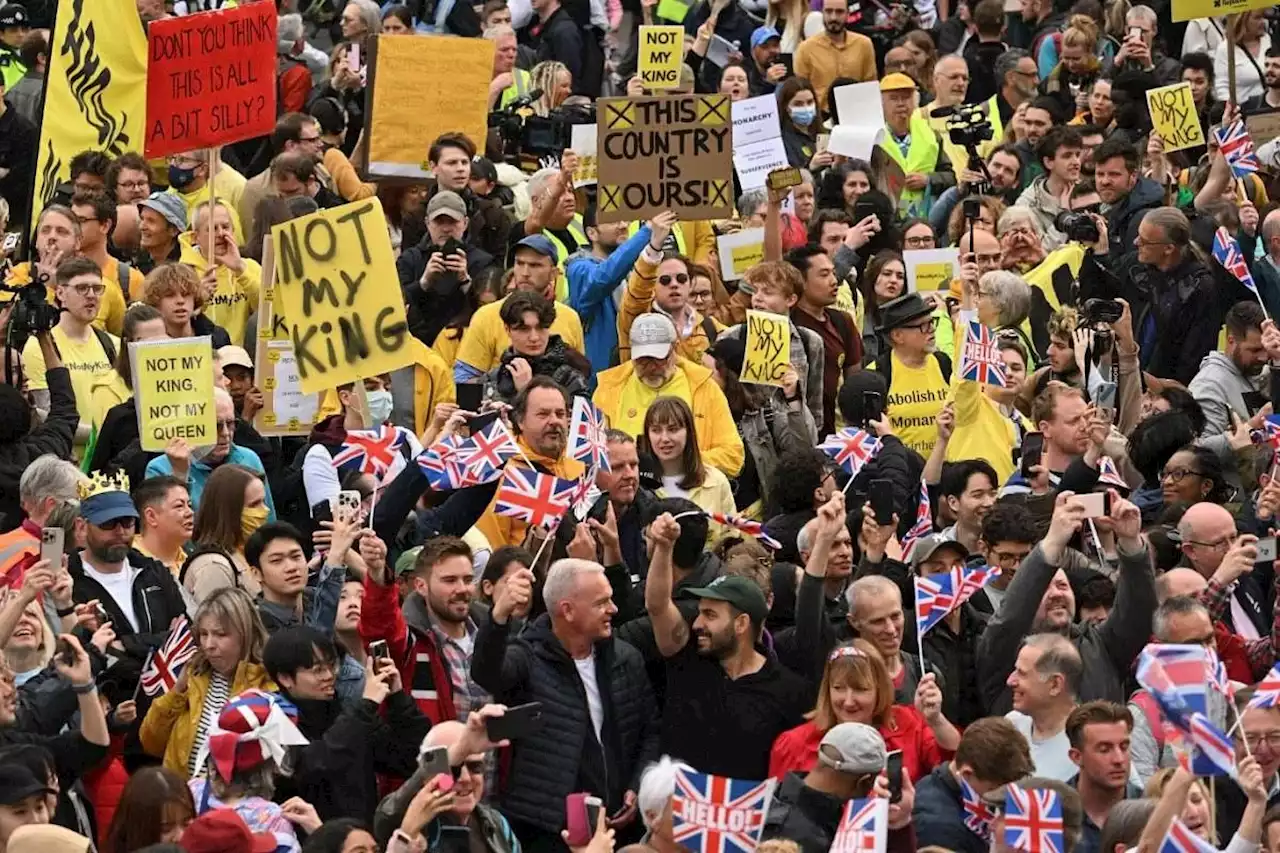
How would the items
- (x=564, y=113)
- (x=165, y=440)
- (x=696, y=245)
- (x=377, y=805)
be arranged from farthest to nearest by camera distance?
(x=564, y=113)
(x=696, y=245)
(x=165, y=440)
(x=377, y=805)

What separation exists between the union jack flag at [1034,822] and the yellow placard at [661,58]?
9.85 m

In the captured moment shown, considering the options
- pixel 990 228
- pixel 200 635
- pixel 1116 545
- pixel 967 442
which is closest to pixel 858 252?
pixel 990 228

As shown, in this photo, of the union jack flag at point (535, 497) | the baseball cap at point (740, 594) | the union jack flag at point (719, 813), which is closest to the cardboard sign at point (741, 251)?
the union jack flag at point (535, 497)

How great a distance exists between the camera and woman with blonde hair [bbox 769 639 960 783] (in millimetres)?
10734

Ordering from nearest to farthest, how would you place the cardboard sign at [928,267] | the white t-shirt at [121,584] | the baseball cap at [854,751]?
the baseball cap at [854,751] → the white t-shirt at [121,584] → the cardboard sign at [928,267]

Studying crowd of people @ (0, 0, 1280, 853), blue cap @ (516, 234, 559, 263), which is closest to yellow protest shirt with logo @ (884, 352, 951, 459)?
crowd of people @ (0, 0, 1280, 853)

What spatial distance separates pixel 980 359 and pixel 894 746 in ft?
11.7

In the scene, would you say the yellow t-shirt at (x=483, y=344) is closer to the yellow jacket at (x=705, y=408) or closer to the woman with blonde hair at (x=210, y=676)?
the yellow jacket at (x=705, y=408)

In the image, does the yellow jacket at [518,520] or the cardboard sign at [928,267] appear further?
the cardboard sign at [928,267]

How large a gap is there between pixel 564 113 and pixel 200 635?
25.6ft

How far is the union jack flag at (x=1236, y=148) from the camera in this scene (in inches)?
679

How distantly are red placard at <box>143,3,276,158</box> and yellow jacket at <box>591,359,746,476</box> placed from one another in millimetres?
2434

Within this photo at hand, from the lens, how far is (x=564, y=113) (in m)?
18.2

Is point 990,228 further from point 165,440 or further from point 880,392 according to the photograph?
point 165,440
